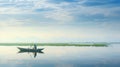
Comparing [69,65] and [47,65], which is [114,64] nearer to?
[69,65]

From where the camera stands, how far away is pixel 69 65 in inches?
710

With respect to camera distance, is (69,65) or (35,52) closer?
(69,65)

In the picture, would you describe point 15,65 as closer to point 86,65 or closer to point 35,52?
point 86,65

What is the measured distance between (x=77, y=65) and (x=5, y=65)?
11.9ft

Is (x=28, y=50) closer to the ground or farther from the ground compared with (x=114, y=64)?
farther from the ground

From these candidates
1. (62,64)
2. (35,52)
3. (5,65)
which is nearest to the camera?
(5,65)

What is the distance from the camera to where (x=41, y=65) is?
17.9 metres

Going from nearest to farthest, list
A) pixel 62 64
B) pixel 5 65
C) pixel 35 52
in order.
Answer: pixel 5 65
pixel 62 64
pixel 35 52

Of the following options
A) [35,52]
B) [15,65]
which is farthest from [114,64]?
[35,52]

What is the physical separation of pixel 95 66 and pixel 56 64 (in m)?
2.08

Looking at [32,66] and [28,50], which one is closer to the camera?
[32,66]

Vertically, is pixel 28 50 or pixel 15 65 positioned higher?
pixel 28 50

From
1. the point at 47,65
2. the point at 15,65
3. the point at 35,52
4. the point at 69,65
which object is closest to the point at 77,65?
the point at 69,65

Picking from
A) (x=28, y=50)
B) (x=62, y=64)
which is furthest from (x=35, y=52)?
(x=62, y=64)
